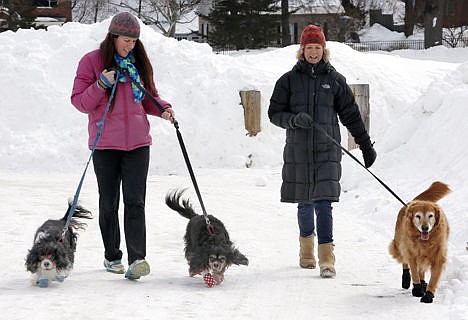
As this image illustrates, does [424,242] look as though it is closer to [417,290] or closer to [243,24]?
[417,290]

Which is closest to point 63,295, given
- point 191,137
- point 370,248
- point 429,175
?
point 370,248

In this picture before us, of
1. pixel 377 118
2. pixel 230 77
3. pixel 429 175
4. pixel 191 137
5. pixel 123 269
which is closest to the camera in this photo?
pixel 123 269

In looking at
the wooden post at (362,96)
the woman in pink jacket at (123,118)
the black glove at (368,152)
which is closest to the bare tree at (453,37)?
the wooden post at (362,96)

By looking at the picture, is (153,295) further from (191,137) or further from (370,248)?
(191,137)

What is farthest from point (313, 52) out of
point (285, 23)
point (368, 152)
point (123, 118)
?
point (285, 23)

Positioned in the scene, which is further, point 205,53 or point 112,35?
point 205,53

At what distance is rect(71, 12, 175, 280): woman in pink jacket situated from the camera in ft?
21.5

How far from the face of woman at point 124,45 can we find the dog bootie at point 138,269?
153cm

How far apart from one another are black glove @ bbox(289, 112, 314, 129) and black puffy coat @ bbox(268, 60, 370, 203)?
9cm

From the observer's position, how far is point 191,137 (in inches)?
683

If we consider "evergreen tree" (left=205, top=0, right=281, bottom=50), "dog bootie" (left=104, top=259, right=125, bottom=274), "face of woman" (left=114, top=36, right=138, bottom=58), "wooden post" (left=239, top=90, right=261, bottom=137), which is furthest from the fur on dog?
"evergreen tree" (left=205, top=0, right=281, bottom=50)

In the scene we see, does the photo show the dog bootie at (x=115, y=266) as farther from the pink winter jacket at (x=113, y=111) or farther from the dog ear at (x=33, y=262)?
the pink winter jacket at (x=113, y=111)

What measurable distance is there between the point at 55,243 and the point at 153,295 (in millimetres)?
814

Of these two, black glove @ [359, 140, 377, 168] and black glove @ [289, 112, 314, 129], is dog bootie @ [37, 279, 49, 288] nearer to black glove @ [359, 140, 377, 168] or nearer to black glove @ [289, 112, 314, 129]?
black glove @ [289, 112, 314, 129]
